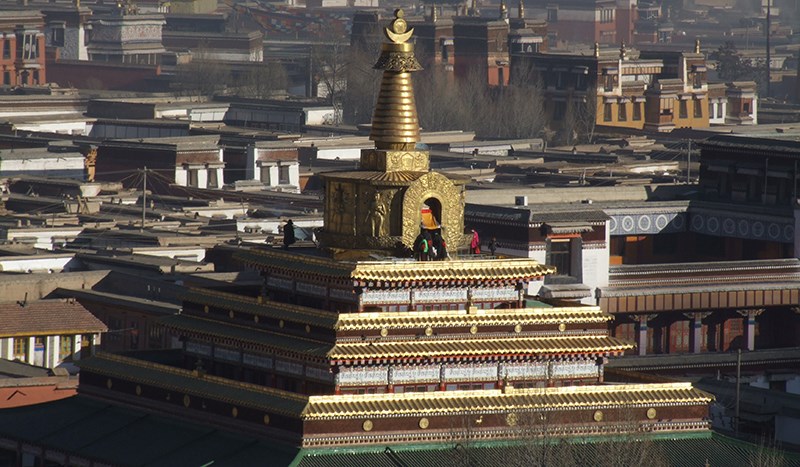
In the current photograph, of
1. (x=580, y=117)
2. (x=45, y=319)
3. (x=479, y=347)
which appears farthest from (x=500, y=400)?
(x=580, y=117)

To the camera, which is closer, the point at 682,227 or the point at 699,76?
the point at 682,227

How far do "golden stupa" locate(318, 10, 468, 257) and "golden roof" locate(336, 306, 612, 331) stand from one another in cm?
206

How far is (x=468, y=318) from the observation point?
63.3 m

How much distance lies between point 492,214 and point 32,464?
27.1m

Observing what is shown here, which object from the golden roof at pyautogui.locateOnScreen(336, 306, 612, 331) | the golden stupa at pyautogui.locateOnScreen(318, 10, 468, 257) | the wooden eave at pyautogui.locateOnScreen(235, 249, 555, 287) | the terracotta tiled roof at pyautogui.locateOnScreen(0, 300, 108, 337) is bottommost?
the terracotta tiled roof at pyautogui.locateOnScreen(0, 300, 108, 337)

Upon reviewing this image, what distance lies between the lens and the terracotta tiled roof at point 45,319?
3428 inches

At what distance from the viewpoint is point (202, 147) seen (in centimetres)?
14275

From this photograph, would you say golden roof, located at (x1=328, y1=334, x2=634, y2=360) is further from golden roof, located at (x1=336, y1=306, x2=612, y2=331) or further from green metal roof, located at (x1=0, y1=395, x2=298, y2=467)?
green metal roof, located at (x1=0, y1=395, x2=298, y2=467)

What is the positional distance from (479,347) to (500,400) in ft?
4.23

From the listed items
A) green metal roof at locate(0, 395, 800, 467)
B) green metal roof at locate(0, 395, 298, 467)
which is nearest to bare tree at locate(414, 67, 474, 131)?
green metal roof at locate(0, 395, 298, 467)

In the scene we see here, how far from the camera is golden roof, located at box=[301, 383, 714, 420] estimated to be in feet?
201

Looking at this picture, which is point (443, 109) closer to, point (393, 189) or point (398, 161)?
point (398, 161)

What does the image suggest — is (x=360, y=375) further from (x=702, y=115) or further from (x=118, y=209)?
(x=702, y=115)

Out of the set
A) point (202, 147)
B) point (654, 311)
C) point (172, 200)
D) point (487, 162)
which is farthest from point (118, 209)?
point (654, 311)
